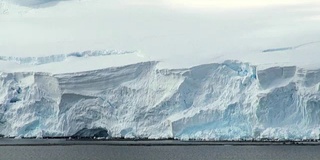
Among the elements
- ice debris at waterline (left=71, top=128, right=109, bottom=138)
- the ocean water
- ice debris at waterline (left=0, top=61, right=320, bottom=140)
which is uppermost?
ice debris at waterline (left=0, top=61, right=320, bottom=140)

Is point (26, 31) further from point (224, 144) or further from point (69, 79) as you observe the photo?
point (224, 144)

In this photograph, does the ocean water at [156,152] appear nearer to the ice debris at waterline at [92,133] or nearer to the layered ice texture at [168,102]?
the layered ice texture at [168,102]

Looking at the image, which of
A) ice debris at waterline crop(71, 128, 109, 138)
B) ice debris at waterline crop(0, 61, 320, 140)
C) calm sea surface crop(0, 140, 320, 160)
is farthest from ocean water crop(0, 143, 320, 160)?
ice debris at waterline crop(71, 128, 109, 138)

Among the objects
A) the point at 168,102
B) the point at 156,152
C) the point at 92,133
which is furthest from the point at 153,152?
the point at 92,133

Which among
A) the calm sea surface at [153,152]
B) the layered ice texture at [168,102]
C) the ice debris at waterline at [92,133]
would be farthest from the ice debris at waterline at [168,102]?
the calm sea surface at [153,152]

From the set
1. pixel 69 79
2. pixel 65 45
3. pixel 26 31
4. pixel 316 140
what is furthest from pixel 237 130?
pixel 26 31

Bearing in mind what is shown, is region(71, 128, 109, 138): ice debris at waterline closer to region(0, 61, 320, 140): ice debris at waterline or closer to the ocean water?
region(0, 61, 320, 140): ice debris at waterline
